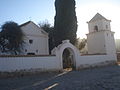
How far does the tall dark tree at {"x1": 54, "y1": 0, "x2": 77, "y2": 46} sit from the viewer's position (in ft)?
83.1

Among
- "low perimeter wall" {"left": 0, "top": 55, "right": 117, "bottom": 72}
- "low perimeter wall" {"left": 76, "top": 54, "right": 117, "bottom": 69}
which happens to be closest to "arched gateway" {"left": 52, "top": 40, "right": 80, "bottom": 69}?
"low perimeter wall" {"left": 0, "top": 55, "right": 117, "bottom": 72}

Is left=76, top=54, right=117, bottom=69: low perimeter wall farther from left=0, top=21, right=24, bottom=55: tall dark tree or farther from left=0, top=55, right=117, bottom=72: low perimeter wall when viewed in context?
left=0, top=21, right=24, bottom=55: tall dark tree

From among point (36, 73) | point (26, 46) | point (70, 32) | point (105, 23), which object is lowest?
point (36, 73)

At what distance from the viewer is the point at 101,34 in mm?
31406

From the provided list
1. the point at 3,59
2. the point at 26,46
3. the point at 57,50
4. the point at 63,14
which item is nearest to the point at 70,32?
the point at 63,14

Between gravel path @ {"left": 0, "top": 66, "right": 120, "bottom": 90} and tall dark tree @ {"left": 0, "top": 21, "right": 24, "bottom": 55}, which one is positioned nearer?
gravel path @ {"left": 0, "top": 66, "right": 120, "bottom": 90}

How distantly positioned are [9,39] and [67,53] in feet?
28.6

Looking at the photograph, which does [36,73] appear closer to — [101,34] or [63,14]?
[63,14]

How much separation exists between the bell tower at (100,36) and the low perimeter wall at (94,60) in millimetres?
1474

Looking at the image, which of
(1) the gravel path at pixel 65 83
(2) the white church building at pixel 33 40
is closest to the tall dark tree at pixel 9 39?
(2) the white church building at pixel 33 40

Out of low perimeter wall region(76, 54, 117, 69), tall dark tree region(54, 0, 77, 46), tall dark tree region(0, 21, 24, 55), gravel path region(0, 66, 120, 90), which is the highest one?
tall dark tree region(54, 0, 77, 46)

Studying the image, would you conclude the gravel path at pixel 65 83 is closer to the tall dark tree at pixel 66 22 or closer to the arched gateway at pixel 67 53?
the arched gateway at pixel 67 53

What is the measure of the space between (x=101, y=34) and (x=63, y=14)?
9635 millimetres

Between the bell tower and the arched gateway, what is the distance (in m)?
8.45
